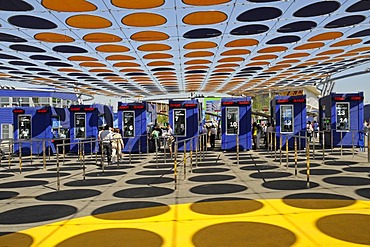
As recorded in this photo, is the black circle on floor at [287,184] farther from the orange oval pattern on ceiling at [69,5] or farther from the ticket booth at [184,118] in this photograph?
the ticket booth at [184,118]

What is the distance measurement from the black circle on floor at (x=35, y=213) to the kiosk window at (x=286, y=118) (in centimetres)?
1350

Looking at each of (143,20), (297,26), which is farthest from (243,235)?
(297,26)

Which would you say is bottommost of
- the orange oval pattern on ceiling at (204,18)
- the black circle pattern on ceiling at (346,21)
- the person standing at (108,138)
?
the person standing at (108,138)

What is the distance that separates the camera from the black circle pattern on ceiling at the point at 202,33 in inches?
400

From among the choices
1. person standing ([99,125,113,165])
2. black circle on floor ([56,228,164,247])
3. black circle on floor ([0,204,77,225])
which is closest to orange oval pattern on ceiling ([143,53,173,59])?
person standing ([99,125,113,165])

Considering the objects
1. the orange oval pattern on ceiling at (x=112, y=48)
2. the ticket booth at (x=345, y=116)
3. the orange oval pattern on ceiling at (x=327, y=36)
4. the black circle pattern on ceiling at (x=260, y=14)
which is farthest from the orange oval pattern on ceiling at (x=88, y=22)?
the ticket booth at (x=345, y=116)

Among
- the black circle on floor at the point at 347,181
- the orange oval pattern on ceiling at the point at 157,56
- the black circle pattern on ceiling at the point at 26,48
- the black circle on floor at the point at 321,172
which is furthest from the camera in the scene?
the orange oval pattern on ceiling at the point at 157,56

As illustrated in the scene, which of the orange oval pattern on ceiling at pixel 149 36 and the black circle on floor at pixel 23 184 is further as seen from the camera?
the orange oval pattern on ceiling at pixel 149 36

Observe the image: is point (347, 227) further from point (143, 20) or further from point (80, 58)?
point (80, 58)

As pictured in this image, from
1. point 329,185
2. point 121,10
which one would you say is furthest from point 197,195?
point 121,10

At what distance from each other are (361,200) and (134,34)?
761 cm

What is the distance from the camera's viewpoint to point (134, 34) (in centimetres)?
1030

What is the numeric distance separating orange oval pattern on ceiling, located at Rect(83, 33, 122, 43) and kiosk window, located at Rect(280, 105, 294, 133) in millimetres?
10086

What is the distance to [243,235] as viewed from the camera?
14.5 ft
